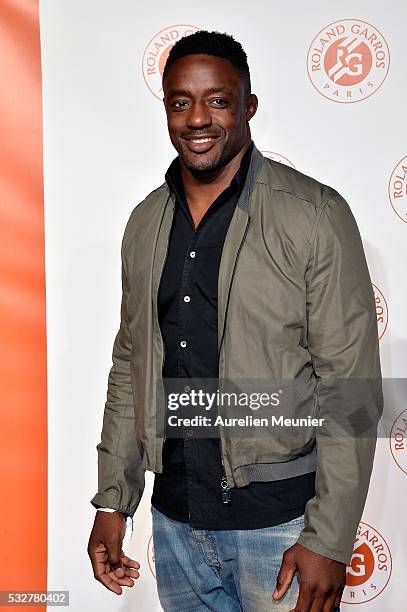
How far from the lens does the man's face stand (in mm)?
1389

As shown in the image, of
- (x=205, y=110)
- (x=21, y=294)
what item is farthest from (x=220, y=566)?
(x=21, y=294)

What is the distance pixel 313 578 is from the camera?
49.4 inches

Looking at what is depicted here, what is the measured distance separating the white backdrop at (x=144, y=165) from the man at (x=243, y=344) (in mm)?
598

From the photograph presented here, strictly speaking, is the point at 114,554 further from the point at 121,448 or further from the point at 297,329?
the point at 297,329

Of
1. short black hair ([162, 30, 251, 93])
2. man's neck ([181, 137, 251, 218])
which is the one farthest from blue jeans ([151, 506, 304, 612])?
short black hair ([162, 30, 251, 93])

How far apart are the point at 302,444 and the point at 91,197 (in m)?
1.01

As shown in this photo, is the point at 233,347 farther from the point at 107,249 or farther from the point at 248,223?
the point at 107,249

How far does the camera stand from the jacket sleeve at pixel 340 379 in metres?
1.27

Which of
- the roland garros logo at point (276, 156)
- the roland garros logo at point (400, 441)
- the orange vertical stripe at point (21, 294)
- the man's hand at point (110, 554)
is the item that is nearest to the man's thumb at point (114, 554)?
the man's hand at point (110, 554)

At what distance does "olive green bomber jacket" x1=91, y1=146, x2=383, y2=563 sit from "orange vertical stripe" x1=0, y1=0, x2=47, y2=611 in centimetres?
77

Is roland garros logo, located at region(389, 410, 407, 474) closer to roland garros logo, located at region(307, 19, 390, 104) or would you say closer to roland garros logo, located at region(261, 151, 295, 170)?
roland garros logo, located at region(261, 151, 295, 170)

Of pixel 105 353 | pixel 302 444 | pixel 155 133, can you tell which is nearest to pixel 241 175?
pixel 302 444

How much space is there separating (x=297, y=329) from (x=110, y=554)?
54 centimetres

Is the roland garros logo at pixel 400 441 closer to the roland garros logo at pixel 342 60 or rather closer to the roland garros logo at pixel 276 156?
the roland garros logo at pixel 276 156
